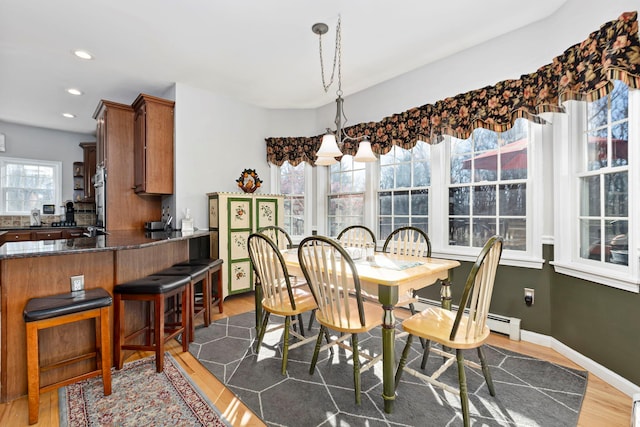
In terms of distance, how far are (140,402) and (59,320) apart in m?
0.67

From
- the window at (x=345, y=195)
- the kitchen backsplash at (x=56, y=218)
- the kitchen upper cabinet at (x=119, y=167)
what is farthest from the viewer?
the kitchen backsplash at (x=56, y=218)

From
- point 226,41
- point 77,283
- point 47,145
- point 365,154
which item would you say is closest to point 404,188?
point 365,154

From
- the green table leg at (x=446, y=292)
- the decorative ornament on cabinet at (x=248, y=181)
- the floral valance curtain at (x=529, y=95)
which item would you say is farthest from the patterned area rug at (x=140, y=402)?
the floral valance curtain at (x=529, y=95)

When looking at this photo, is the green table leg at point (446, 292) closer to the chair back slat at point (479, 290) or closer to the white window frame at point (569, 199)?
the chair back slat at point (479, 290)

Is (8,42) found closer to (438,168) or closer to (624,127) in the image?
(438,168)

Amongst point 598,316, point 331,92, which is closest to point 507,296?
point 598,316

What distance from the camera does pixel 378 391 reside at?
76.2 inches

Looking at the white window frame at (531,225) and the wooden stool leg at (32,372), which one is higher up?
the white window frame at (531,225)

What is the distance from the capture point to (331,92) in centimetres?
414

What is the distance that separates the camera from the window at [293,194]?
471 cm

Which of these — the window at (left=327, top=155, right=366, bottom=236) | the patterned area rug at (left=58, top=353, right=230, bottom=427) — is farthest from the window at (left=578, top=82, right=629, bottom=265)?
the patterned area rug at (left=58, top=353, right=230, bottom=427)

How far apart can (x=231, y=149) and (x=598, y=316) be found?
4.22 m

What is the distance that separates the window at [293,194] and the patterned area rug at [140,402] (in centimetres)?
279

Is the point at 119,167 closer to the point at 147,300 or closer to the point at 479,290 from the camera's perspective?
the point at 147,300
